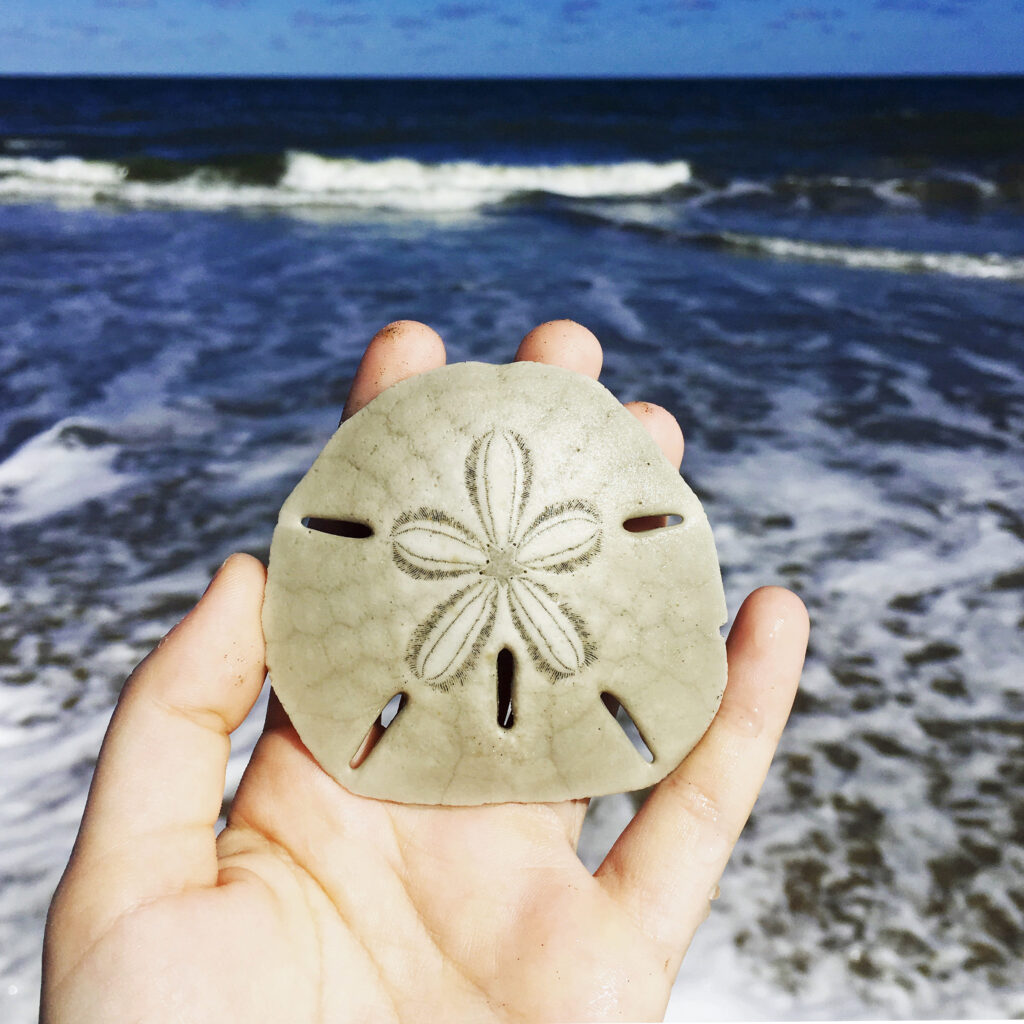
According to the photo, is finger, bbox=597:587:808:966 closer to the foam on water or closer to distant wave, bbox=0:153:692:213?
the foam on water

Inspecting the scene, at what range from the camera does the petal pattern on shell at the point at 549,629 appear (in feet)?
6.78

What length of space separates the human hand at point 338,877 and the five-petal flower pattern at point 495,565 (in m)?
0.39

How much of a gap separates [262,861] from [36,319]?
7480 millimetres

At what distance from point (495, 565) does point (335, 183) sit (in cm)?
1657

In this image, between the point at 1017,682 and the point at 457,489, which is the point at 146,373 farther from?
the point at 1017,682

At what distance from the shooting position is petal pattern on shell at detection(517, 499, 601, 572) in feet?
6.77

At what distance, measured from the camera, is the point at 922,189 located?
1512 cm

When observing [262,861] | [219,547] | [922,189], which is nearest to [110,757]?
[262,861]

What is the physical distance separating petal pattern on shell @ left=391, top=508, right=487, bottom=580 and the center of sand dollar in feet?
0.06

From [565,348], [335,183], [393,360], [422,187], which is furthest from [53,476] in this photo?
[335,183]

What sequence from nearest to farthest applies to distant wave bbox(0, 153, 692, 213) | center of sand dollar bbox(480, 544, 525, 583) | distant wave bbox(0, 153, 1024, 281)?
center of sand dollar bbox(480, 544, 525, 583) → distant wave bbox(0, 153, 1024, 281) → distant wave bbox(0, 153, 692, 213)

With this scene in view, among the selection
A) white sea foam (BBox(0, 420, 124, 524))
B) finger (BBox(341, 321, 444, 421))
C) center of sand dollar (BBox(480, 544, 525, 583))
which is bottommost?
white sea foam (BBox(0, 420, 124, 524))

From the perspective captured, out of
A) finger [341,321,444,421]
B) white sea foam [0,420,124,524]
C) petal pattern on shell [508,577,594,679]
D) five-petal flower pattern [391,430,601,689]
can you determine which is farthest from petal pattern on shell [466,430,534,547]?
white sea foam [0,420,124,524]

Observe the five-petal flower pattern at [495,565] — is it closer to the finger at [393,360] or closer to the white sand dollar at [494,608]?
the white sand dollar at [494,608]
